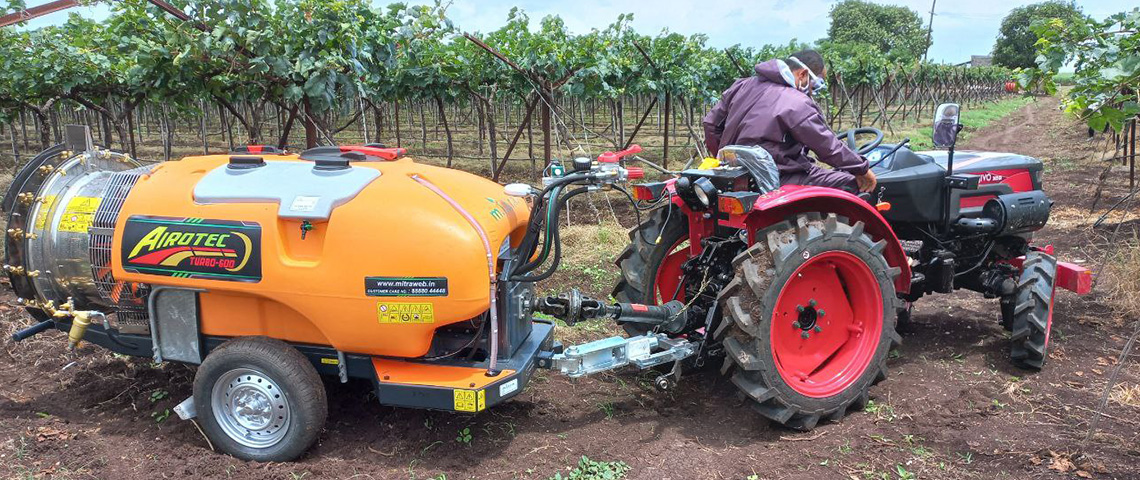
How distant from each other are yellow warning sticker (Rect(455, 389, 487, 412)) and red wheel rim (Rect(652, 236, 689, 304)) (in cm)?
157

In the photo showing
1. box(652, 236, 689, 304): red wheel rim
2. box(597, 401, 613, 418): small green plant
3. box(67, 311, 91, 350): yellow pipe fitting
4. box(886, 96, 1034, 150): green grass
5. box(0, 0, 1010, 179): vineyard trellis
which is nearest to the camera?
box(67, 311, 91, 350): yellow pipe fitting

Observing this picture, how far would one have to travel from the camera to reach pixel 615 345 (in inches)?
133

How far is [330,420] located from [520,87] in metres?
7.67

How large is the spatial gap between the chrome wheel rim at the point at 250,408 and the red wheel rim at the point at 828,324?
229 centimetres

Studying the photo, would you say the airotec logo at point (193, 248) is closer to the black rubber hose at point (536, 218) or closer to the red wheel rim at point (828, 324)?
the black rubber hose at point (536, 218)

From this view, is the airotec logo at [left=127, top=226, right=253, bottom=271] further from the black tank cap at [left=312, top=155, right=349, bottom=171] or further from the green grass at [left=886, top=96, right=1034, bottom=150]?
the green grass at [left=886, top=96, right=1034, bottom=150]

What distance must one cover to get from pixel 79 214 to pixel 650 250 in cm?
297

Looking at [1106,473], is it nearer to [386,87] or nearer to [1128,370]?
[1128,370]

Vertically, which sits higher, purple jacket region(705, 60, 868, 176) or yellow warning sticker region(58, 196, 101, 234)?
purple jacket region(705, 60, 868, 176)

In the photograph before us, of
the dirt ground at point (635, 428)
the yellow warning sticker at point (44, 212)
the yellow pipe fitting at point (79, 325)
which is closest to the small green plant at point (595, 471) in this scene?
the dirt ground at point (635, 428)

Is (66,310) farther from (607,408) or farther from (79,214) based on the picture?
(607,408)

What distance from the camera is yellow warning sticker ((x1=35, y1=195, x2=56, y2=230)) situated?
3553 mm

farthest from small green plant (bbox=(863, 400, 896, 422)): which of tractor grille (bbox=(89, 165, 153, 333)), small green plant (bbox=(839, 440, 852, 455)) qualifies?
tractor grille (bbox=(89, 165, 153, 333))

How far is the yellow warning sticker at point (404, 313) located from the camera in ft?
9.64
